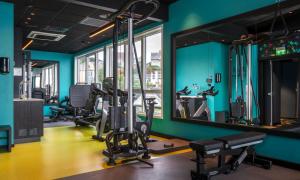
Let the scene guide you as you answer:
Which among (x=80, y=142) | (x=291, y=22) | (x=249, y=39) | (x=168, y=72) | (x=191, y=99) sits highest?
(x=291, y=22)

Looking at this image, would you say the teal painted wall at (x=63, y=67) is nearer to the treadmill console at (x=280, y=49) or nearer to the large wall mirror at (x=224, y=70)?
the large wall mirror at (x=224, y=70)

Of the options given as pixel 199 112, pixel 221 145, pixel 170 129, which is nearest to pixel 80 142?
pixel 170 129

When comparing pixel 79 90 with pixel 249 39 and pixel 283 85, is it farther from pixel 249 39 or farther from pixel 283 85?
pixel 283 85

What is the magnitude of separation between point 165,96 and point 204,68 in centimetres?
191

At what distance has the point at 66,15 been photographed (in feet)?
21.1

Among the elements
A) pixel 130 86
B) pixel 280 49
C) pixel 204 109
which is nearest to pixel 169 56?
pixel 204 109

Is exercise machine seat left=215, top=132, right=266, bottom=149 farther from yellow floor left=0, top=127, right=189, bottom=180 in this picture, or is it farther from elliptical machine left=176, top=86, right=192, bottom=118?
elliptical machine left=176, top=86, right=192, bottom=118

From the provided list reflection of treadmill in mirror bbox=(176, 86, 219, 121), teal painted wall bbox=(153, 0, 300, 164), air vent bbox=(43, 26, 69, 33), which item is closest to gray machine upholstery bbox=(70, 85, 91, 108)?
air vent bbox=(43, 26, 69, 33)

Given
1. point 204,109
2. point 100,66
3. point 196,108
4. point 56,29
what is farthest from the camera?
point 100,66

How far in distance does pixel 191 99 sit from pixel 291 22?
11.5 feet

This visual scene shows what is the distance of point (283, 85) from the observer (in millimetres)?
9133

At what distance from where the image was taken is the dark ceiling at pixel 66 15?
5.37 meters

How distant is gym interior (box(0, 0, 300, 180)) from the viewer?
3.57m

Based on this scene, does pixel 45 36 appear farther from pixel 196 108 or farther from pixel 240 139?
pixel 240 139
